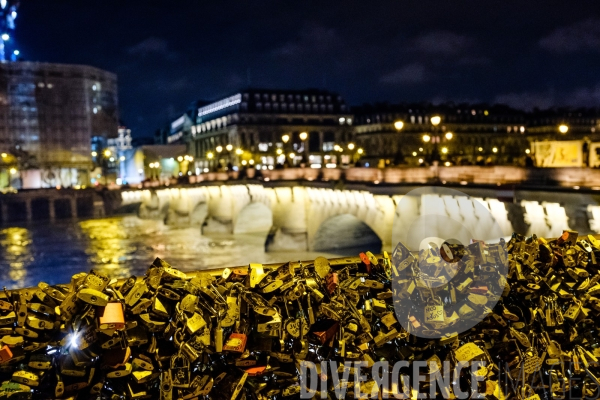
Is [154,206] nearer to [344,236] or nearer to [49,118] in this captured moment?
[49,118]

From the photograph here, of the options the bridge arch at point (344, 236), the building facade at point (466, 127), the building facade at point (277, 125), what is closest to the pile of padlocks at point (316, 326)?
the bridge arch at point (344, 236)

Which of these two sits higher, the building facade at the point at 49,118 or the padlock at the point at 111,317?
the building facade at the point at 49,118

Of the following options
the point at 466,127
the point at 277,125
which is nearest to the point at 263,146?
the point at 277,125

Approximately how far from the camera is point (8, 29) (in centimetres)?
11388

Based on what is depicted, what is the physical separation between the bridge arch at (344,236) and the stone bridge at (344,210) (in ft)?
0.21

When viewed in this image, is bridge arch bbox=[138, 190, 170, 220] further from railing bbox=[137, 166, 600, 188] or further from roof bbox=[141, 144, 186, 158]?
railing bbox=[137, 166, 600, 188]

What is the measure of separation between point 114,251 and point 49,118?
169 feet

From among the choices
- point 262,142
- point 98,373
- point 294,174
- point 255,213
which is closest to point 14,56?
point 262,142

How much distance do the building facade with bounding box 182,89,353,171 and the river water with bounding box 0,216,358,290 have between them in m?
40.7

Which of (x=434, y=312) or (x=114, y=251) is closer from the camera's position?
(x=434, y=312)

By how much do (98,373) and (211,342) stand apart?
908 mm

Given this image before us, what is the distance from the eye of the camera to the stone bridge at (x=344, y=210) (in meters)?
20.9

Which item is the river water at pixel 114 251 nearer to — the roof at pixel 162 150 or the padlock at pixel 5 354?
the padlock at pixel 5 354

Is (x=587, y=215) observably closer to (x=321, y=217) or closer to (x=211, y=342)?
(x=211, y=342)
